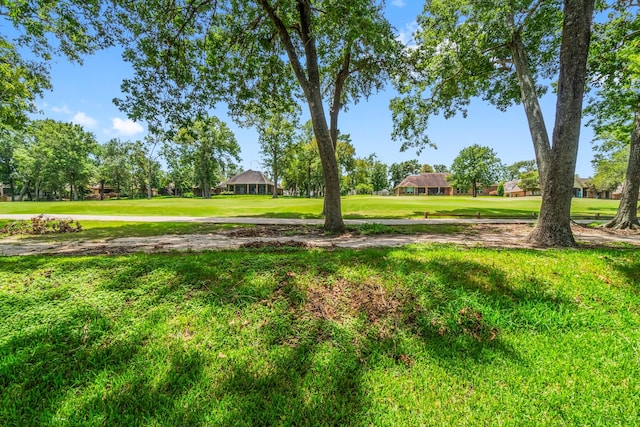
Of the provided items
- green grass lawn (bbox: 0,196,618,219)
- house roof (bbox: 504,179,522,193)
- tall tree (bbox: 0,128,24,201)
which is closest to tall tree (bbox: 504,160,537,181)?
house roof (bbox: 504,179,522,193)

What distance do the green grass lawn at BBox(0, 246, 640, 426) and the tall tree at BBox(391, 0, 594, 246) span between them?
2.90 meters

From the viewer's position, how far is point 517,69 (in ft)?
29.7

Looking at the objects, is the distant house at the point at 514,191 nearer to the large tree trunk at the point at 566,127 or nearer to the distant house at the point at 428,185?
the distant house at the point at 428,185

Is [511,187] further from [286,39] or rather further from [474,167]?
[286,39]

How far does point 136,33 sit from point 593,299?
514 inches

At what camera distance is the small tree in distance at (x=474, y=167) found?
54.4 meters

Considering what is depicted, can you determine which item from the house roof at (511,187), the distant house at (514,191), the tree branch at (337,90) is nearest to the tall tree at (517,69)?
the tree branch at (337,90)

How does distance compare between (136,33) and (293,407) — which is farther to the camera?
(136,33)

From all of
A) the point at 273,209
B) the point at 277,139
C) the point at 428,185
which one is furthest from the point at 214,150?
the point at 428,185

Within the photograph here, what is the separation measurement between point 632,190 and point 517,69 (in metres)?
7.06

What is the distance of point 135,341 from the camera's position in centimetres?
297

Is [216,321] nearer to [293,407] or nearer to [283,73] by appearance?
[293,407]

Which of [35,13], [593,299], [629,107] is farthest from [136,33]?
[629,107]

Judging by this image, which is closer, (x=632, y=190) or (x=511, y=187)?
(x=632, y=190)
